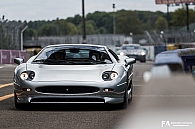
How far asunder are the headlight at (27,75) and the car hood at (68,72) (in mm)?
61

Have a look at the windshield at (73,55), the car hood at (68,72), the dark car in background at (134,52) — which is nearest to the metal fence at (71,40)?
the dark car in background at (134,52)

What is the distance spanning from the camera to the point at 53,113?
10.1 metres

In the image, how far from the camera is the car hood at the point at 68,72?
10.6m

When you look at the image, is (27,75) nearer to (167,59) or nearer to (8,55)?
(167,59)

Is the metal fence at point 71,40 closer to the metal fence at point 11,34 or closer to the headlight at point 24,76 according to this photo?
the metal fence at point 11,34

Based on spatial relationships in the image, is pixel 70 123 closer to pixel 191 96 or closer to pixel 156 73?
pixel 156 73

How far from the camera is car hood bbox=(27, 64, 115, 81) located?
10555 millimetres

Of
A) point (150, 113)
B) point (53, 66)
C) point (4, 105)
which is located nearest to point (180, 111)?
point (150, 113)

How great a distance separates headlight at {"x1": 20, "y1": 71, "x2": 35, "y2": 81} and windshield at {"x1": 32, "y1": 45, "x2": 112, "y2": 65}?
0.71 metres

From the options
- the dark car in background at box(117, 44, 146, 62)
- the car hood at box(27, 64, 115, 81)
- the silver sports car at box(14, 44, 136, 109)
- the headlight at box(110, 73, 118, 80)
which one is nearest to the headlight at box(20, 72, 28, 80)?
the silver sports car at box(14, 44, 136, 109)

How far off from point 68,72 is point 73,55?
1417 millimetres

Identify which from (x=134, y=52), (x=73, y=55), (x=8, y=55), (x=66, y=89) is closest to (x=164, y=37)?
(x=134, y=52)

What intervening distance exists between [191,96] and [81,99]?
5.91ft

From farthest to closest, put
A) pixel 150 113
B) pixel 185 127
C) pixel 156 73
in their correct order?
pixel 150 113 < pixel 156 73 < pixel 185 127
